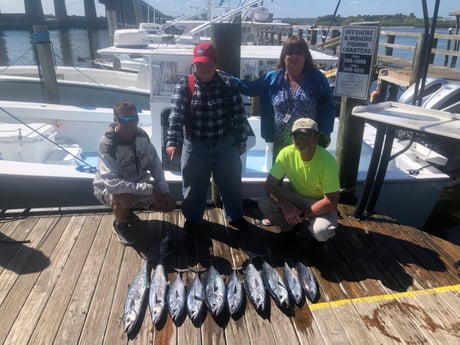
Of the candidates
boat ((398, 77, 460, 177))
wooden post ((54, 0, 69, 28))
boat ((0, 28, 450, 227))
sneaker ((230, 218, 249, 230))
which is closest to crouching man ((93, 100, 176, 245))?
sneaker ((230, 218, 249, 230))

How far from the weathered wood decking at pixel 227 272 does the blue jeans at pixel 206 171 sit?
35cm

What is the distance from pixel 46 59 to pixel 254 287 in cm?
675

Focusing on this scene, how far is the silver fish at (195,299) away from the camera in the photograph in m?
2.43

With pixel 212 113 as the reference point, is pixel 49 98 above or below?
below

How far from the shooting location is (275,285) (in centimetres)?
267

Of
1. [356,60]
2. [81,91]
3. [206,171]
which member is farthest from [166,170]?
[81,91]

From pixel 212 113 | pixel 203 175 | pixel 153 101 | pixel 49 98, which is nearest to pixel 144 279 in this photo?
pixel 203 175

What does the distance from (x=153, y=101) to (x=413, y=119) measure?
119 inches

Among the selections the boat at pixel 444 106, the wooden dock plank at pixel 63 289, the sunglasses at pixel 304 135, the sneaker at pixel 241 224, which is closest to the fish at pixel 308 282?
the sneaker at pixel 241 224

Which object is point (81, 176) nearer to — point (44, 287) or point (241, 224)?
point (44, 287)

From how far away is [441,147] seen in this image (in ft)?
14.8

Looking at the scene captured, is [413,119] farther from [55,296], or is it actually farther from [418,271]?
[55,296]

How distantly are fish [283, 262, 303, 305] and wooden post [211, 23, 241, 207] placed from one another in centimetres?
198

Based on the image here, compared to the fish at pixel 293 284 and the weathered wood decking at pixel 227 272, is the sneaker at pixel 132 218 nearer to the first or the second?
the weathered wood decking at pixel 227 272
